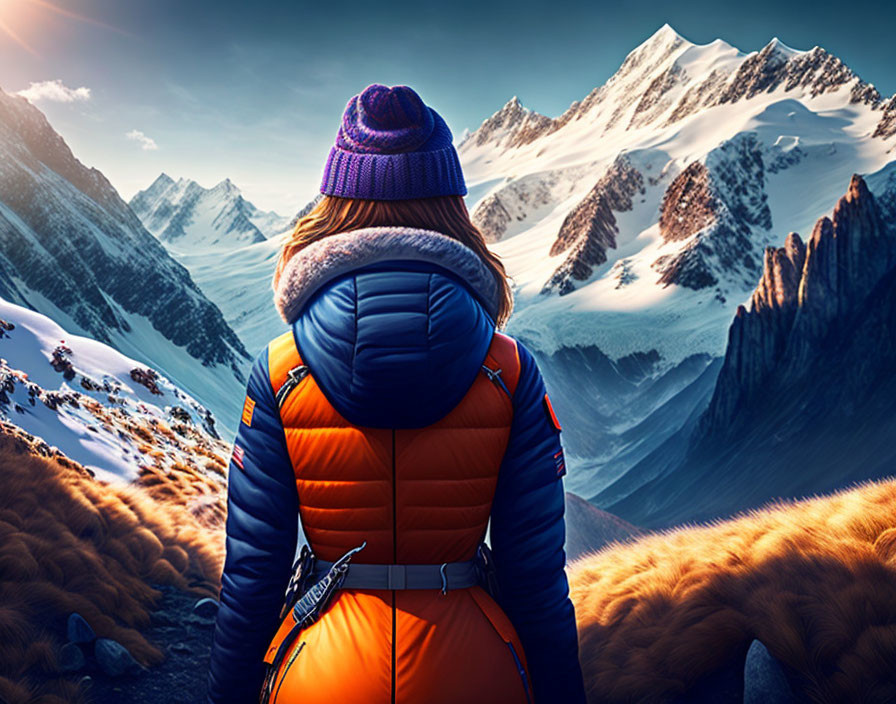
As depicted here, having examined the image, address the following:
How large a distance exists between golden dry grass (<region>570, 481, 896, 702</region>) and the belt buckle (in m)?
1.91

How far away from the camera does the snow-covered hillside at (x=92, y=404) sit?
4145 millimetres

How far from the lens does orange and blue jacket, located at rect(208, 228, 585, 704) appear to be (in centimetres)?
160

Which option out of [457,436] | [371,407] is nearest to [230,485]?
[371,407]

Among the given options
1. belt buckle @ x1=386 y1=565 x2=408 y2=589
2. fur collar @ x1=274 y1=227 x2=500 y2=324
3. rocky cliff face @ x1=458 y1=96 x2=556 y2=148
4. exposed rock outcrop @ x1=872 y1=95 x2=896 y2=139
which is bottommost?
belt buckle @ x1=386 y1=565 x2=408 y2=589

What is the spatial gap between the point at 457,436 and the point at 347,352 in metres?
0.39

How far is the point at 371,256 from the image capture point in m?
1.67

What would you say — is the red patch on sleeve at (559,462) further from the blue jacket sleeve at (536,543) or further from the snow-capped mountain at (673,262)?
the snow-capped mountain at (673,262)

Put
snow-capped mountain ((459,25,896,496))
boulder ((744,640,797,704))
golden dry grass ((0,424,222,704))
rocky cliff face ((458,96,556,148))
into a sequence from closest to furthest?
boulder ((744,640,797,704))
golden dry grass ((0,424,222,704))
snow-capped mountain ((459,25,896,496))
rocky cliff face ((458,96,556,148))

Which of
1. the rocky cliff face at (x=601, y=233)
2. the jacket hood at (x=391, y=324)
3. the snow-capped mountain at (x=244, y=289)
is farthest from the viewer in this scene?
the snow-capped mountain at (x=244, y=289)

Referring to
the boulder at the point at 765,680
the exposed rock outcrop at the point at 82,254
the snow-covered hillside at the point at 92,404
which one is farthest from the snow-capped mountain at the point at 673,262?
the exposed rock outcrop at the point at 82,254

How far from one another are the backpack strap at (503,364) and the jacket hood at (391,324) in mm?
65

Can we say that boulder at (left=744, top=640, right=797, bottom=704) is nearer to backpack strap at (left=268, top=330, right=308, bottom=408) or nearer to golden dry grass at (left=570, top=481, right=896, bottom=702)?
golden dry grass at (left=570, top=481, right=896, bottom=702)

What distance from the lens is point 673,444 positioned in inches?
449

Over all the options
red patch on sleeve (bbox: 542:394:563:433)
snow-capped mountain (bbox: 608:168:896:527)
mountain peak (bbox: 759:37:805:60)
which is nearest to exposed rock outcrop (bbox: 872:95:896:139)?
snow-capped mountain (bbox: 608:168:896:527)
